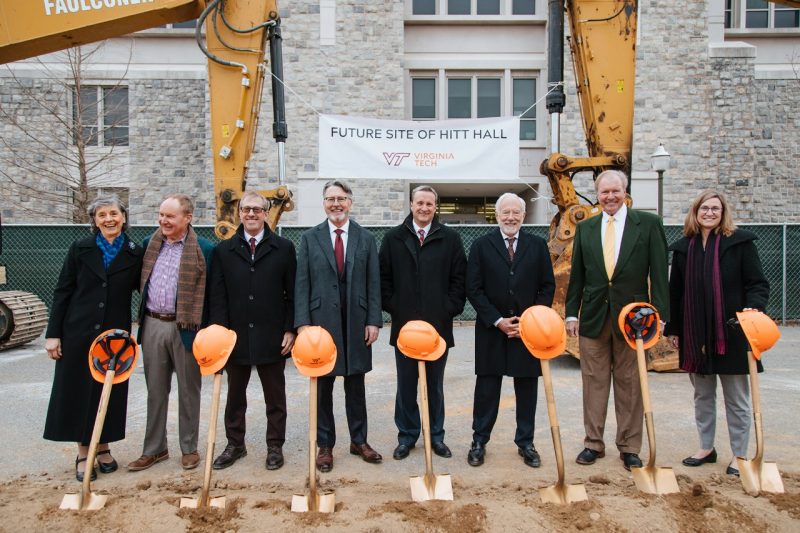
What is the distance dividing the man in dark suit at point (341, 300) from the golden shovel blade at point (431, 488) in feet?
2.40

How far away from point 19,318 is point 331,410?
23.1 ft

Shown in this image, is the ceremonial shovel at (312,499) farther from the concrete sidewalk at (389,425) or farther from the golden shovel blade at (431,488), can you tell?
the concrete sidewalk at (389,425)

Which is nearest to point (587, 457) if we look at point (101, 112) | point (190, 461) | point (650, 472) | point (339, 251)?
point (650, 472)

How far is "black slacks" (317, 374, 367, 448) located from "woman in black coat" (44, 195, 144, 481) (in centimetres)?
134

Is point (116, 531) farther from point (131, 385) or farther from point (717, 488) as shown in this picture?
point (131, 385)

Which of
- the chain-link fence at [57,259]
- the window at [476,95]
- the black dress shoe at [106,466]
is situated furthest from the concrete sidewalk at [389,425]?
the window at [476,95]

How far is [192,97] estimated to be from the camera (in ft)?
52.0

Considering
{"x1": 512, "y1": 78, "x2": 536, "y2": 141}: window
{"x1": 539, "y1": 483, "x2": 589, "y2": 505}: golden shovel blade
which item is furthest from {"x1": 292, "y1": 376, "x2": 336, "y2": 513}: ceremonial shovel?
{"x1": 512, "y1": 78, "x2": 536, "y2": 141}: window

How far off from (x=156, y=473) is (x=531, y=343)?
2664 mm

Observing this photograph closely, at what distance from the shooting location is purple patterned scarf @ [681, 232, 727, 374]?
384 centimetres

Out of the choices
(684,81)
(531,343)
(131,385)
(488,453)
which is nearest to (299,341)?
(531,343)

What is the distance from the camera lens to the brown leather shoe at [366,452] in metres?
4.09

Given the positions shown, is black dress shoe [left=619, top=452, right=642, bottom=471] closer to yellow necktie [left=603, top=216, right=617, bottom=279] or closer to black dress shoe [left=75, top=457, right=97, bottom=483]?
yellow necktie [left=603, top=216, right=617, bottom=279]

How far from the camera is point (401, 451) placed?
4.20 meters
